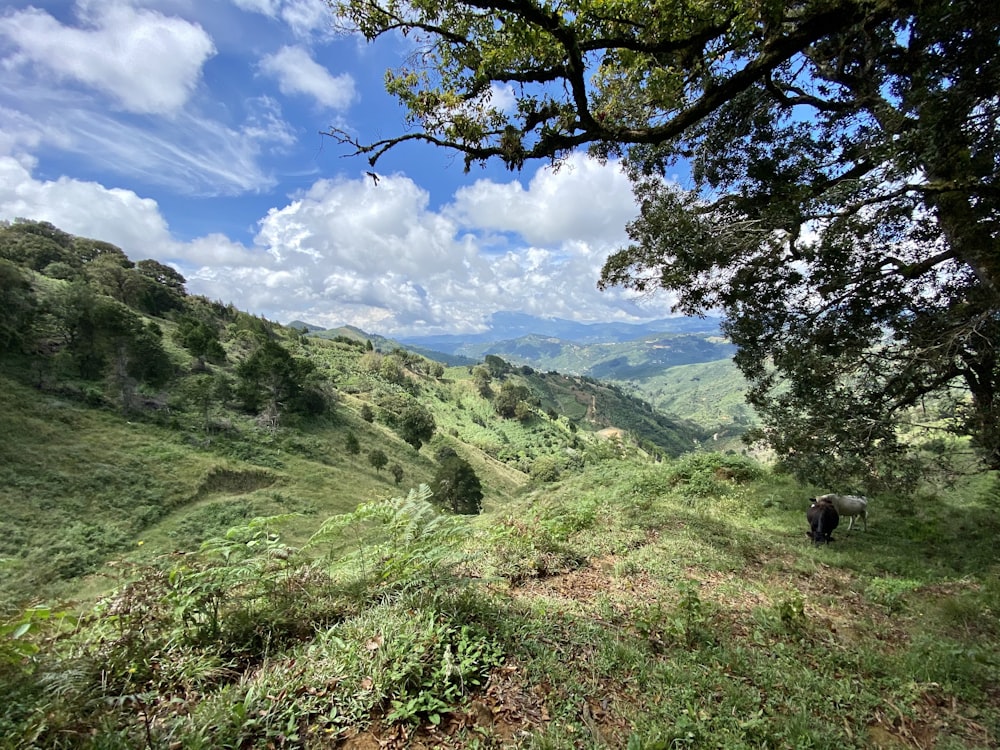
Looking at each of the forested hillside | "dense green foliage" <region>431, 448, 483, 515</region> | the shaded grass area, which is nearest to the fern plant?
the shaded grass area

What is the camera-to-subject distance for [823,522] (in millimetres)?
9578

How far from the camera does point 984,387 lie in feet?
24.7

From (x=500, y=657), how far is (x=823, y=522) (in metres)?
9.30

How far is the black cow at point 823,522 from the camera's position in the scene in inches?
376

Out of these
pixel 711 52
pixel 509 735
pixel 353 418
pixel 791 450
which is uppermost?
pixel 711 52

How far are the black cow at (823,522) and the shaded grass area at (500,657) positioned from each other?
2.92 metres

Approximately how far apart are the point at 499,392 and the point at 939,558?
10352cm

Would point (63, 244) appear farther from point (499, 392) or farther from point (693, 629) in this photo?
point (693, 629)

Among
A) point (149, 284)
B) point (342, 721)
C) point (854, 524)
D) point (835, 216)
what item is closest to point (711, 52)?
point (835, 216)

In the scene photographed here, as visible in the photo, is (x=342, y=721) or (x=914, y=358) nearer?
(x=342, y=721)

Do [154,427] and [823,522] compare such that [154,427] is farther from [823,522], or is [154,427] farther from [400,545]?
[823,522]

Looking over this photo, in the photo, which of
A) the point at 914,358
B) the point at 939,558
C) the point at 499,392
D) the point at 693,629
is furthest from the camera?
the point at 499,392

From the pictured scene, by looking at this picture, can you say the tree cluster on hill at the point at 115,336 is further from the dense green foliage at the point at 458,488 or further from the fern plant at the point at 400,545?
the fern plant at the point at 400,545

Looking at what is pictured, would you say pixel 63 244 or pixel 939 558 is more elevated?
pixel 63 244
